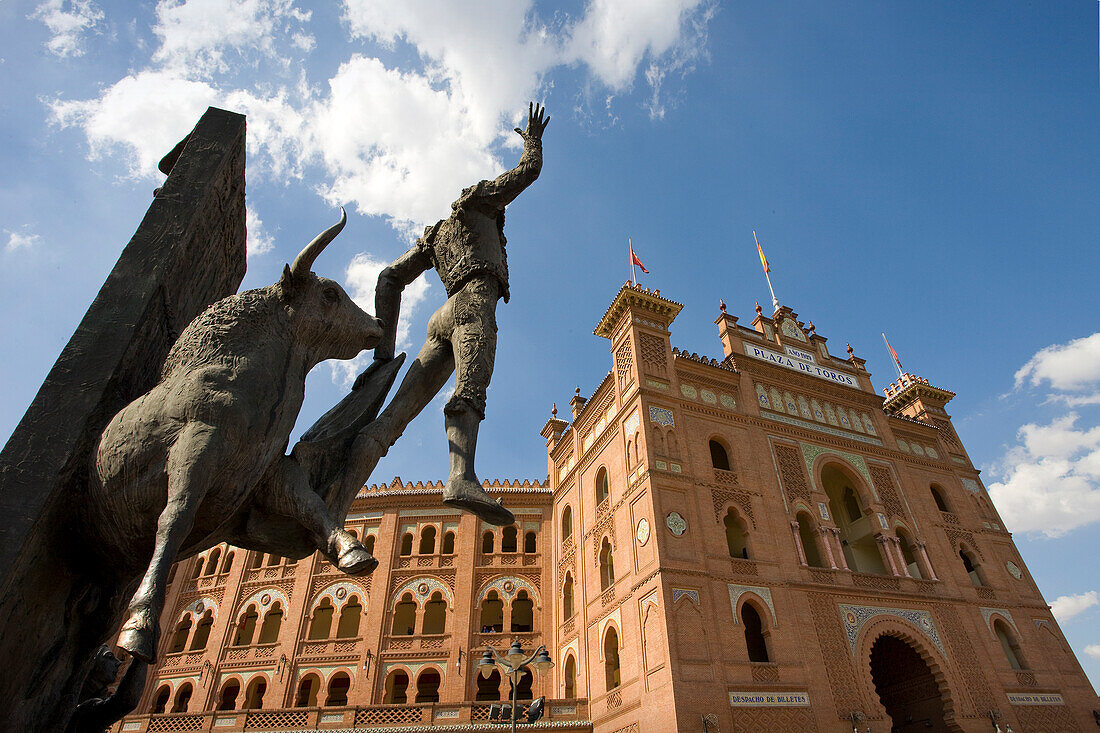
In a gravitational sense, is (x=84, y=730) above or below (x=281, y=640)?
below

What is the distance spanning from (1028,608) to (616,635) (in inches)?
514

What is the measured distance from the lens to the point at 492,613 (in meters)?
21.3

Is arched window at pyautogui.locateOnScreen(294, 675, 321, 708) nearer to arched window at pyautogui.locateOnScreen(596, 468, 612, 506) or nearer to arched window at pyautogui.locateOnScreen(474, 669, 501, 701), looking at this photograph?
arched window at pyautogui.locateOnScreen(474, 669, 501, 701)

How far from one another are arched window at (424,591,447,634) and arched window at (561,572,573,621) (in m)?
4.03

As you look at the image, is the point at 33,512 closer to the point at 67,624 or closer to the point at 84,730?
the point at 67,624

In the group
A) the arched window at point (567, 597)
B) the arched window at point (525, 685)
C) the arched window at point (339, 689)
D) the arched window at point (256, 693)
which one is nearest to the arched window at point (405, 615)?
the arched window at point (339, 689)

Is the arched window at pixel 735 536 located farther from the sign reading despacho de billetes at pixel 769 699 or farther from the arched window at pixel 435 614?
the arched window at pixel 435 614

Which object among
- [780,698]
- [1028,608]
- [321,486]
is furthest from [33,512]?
[1028,608]

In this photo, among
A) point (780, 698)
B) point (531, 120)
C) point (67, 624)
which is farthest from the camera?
point (780, 698)

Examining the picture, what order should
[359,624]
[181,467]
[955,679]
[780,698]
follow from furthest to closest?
[359,624] < [955,679] < [780,698] < [181,467]

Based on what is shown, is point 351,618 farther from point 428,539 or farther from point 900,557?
point 900,557

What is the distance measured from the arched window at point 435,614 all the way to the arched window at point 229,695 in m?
5.94

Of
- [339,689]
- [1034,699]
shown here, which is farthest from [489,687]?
[1034,699]

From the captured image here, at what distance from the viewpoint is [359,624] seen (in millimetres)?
21266
